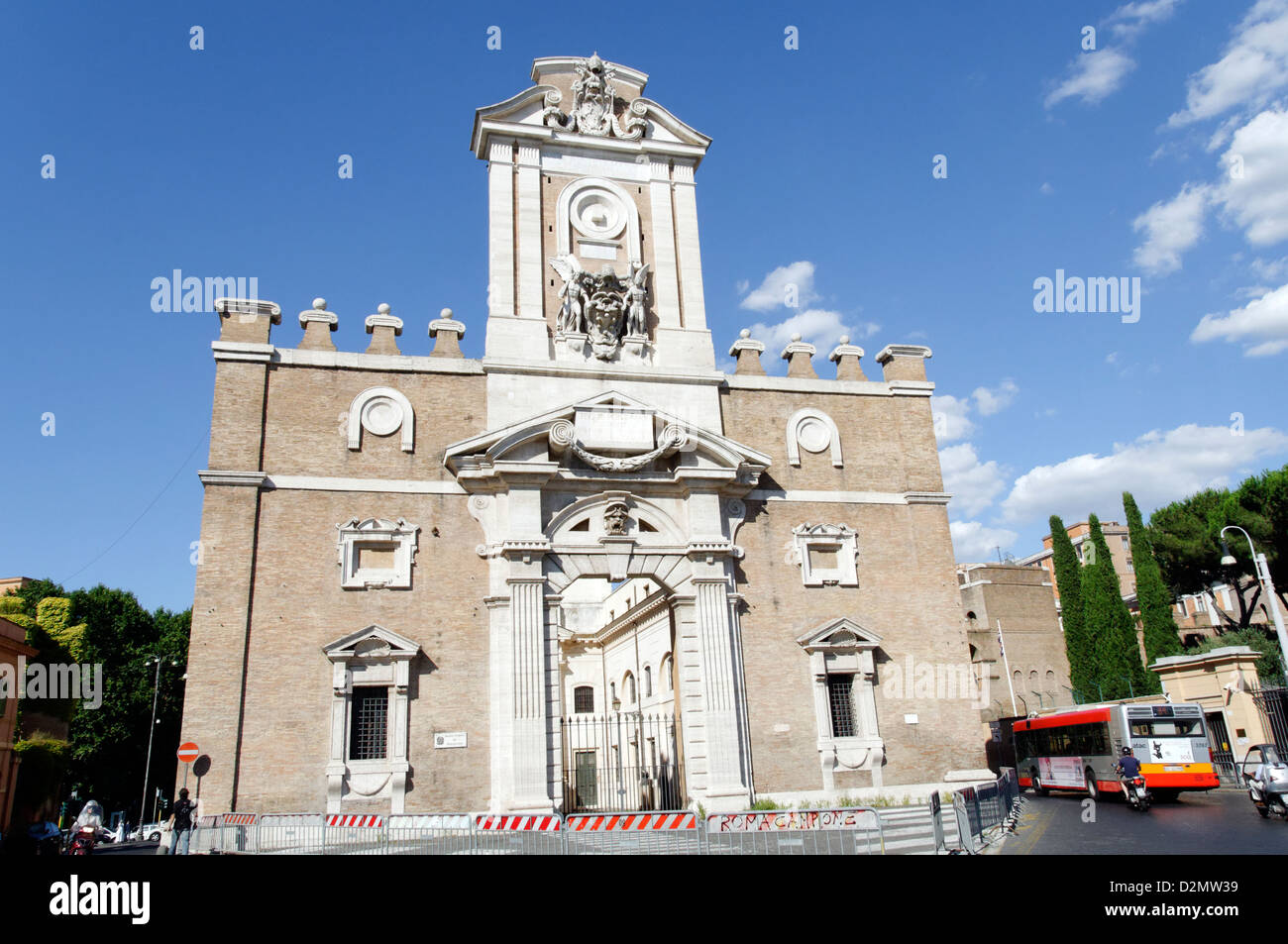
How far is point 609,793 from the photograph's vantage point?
36.8 metres

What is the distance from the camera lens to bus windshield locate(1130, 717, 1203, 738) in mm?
24062

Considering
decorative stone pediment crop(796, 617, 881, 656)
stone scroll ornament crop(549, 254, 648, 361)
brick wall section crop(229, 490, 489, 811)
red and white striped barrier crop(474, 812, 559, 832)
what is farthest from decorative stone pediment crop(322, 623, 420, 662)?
decorative stone pediment crop(796, 617, 881, 656)

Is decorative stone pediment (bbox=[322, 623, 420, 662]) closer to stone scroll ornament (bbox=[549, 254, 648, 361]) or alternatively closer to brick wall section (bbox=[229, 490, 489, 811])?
brick wall section (bbox=[229, 490, 489, 811])

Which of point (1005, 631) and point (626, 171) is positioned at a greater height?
point (626, 171)

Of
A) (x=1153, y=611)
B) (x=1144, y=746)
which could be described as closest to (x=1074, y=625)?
(x=1153, y=611)

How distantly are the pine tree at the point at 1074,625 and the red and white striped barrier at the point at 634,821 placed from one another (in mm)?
36114

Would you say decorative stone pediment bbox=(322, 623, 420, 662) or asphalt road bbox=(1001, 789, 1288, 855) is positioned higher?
decorative stone pediment bbox=(322, 623, 420, 662)

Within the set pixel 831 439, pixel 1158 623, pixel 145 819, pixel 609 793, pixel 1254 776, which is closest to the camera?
pixel 1254 776

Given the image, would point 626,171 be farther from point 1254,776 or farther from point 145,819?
point 145,819

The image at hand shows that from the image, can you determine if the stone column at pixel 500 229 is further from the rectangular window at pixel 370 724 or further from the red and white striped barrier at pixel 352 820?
the red and white striped barrier at pixel 352 820

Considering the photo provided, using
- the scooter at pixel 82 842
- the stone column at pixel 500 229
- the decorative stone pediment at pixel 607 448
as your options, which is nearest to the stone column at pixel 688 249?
the decorative stone pediment at pixel 607 448

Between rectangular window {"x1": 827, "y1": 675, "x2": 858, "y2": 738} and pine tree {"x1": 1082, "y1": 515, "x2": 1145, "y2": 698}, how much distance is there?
2719 cm
